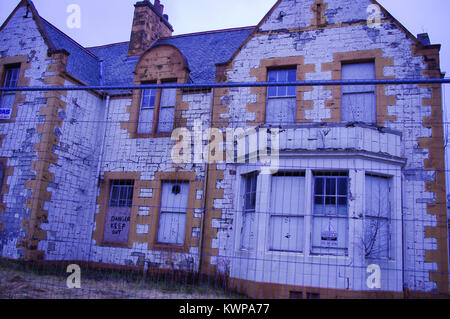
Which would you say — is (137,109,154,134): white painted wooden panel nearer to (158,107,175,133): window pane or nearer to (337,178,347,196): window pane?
(158,107,175,133): window pane

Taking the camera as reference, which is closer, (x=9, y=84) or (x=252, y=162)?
(x=252, y=162)

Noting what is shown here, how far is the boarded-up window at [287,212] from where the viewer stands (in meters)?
8.72

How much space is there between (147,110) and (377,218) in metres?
7.69

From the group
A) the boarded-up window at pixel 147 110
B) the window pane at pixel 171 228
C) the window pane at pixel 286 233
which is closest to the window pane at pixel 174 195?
the window pane at pixel 171 228

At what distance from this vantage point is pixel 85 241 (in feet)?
38.2

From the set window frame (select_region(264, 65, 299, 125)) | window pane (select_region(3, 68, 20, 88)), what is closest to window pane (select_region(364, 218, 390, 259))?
window frame (select_region(264, 65, 299, 125))

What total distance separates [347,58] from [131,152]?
7.06 metres

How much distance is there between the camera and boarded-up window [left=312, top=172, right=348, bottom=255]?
8391 millimetres

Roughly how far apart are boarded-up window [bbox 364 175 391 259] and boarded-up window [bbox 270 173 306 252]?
1.44 m

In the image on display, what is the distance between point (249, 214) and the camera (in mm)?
9906
